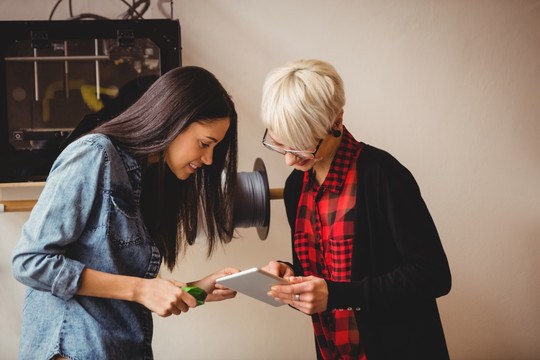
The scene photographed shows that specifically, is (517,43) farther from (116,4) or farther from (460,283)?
(116,4)

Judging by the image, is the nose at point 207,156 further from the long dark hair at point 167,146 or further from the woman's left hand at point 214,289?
the woman's left hand at point 214,289

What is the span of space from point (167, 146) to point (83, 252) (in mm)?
330

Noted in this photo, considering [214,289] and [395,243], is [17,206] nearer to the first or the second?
[214,289]

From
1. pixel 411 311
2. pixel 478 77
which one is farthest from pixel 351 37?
pixel 411 311

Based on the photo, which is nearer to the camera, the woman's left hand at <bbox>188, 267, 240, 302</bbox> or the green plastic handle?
the green plastic handle

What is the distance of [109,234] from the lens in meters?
1.15

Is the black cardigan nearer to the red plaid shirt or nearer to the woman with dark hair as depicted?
the red plaid shirt

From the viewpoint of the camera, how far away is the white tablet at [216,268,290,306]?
115cm

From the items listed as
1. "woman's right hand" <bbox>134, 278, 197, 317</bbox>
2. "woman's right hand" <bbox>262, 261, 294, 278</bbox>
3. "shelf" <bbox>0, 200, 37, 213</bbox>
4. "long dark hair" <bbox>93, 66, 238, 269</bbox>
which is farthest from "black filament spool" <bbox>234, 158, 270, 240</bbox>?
"shelf" <bbox>0, 200, 37, 213</bbox>

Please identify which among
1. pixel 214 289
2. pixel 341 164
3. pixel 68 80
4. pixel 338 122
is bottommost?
pixel 214 289

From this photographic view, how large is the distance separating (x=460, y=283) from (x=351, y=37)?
56.5 inches

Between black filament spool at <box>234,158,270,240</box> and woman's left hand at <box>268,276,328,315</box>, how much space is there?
548 mm

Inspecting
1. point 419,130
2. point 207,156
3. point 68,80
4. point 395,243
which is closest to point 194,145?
point 207,156

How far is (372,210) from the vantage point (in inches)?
52.1
